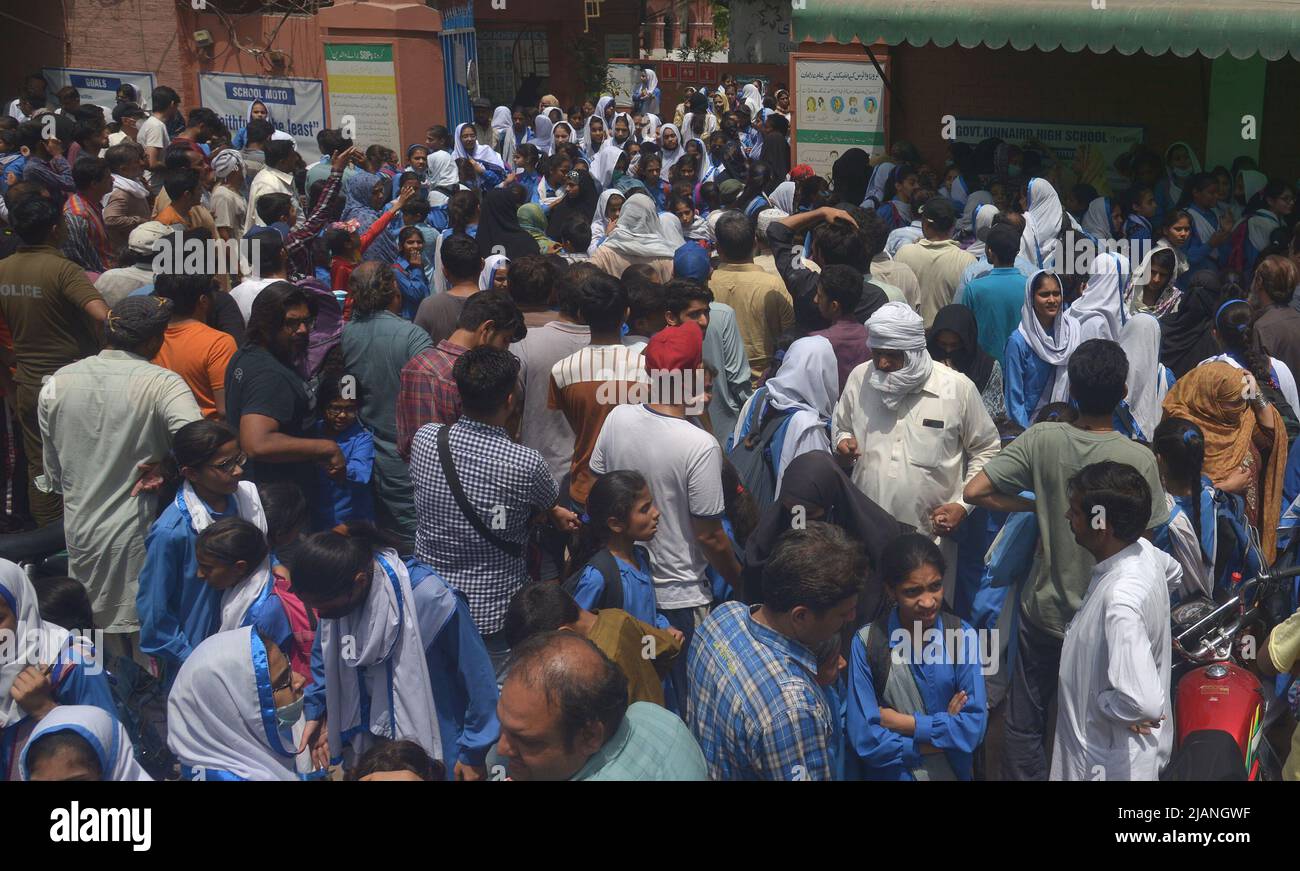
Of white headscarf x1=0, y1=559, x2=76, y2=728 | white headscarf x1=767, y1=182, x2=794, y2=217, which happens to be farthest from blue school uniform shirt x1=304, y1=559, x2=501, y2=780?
white headscarf x1=767, y1=182, x2=794, y2=217

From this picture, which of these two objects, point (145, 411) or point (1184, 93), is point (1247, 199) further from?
point (145, 411)

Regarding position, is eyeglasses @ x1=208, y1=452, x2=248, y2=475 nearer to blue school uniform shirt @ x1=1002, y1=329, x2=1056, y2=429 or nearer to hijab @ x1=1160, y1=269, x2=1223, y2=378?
blue school uniform shirt @ x1=1002, y1=329, x2=1056, y2=429

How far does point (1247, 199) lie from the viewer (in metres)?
10.5

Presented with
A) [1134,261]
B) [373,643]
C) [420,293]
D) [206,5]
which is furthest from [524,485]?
[206,5]

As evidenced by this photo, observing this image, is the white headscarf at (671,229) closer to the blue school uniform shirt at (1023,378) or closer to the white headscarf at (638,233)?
the white headscarf at (638,233)

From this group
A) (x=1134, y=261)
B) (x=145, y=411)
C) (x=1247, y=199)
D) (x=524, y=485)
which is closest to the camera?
(x=524, y=485)

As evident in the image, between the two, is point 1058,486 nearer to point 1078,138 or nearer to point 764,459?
point 764,459

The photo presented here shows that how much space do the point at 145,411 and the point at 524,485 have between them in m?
1.51

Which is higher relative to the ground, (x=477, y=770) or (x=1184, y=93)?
(x=1184, y=93)

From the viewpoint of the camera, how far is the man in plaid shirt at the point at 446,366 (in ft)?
16.4

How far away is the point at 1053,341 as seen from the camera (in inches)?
239

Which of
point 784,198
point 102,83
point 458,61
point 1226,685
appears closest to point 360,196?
point 784,198

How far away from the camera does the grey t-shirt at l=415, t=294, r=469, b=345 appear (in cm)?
618

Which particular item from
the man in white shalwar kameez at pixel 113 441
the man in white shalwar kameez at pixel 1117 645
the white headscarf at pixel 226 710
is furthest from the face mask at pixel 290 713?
the man in white shalwar kameez at pixel 1117 645
